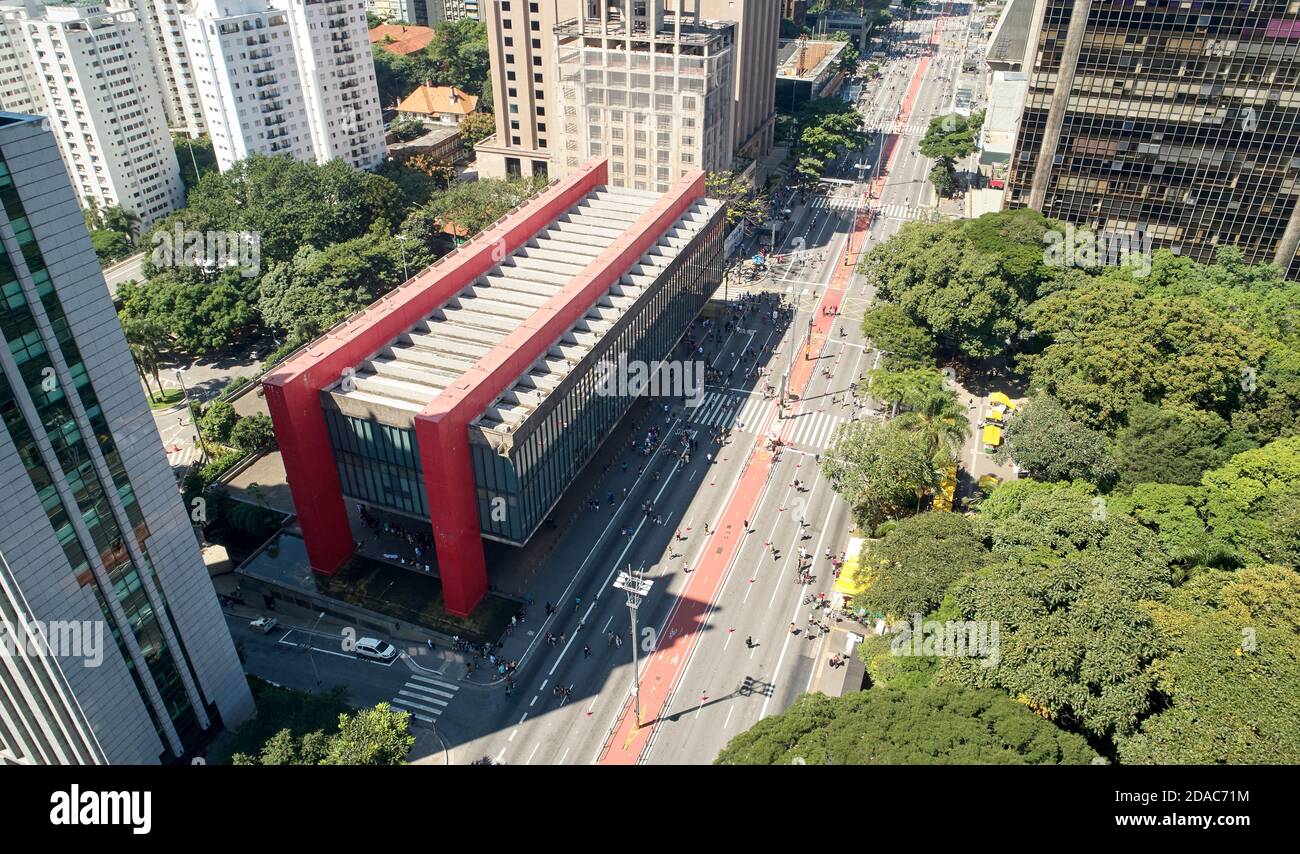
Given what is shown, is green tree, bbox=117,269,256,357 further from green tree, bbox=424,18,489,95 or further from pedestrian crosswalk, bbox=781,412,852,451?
green tree, bbox=424,18,489,95

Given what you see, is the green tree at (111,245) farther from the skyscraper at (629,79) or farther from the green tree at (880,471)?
the green tree at (880,471)

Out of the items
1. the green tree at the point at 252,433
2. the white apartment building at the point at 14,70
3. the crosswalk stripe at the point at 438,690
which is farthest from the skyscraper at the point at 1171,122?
the white apartment building at the point at 14,70

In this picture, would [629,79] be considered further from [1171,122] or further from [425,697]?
[425,697]

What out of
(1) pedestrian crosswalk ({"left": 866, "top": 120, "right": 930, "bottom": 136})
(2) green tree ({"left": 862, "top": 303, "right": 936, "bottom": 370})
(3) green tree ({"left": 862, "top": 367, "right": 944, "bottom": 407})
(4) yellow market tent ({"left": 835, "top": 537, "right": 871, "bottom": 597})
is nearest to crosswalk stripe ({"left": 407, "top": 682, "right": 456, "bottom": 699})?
(4) yellow market tent ({"left": 835, "top": 537, "right": 871, "bottom": 597})

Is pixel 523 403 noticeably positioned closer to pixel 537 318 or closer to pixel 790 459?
pixel 537 318
